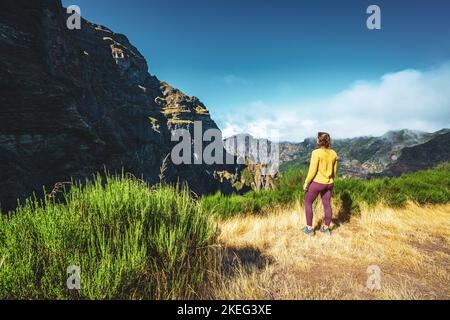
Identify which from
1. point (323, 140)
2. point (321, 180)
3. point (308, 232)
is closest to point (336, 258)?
point (308, 232)

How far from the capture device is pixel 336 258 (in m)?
4.82

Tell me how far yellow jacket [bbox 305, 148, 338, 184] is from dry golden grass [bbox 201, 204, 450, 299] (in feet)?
4.46

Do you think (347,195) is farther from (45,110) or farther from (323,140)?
(45,110)

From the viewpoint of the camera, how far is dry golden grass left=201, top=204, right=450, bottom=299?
342 centimetres

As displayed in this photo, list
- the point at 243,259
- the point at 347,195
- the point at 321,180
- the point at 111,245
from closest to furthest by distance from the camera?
1. the point at 111,245
2. the point at 243,259
3. the point at 321,180
4. the point at 347,195

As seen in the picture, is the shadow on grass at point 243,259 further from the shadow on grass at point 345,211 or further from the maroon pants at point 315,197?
A: the shadow on grass at point 345,211

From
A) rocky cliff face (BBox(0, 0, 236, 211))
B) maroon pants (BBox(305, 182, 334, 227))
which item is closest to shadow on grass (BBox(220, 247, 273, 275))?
maroon pants (BBox(305, 182, 334, 227))

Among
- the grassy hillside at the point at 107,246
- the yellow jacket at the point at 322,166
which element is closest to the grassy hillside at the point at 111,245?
the grassy hillside at the point at 107,246

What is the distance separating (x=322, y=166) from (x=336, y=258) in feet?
7.21

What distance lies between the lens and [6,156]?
60.2 metres

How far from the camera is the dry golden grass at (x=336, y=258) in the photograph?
3.42 meters
